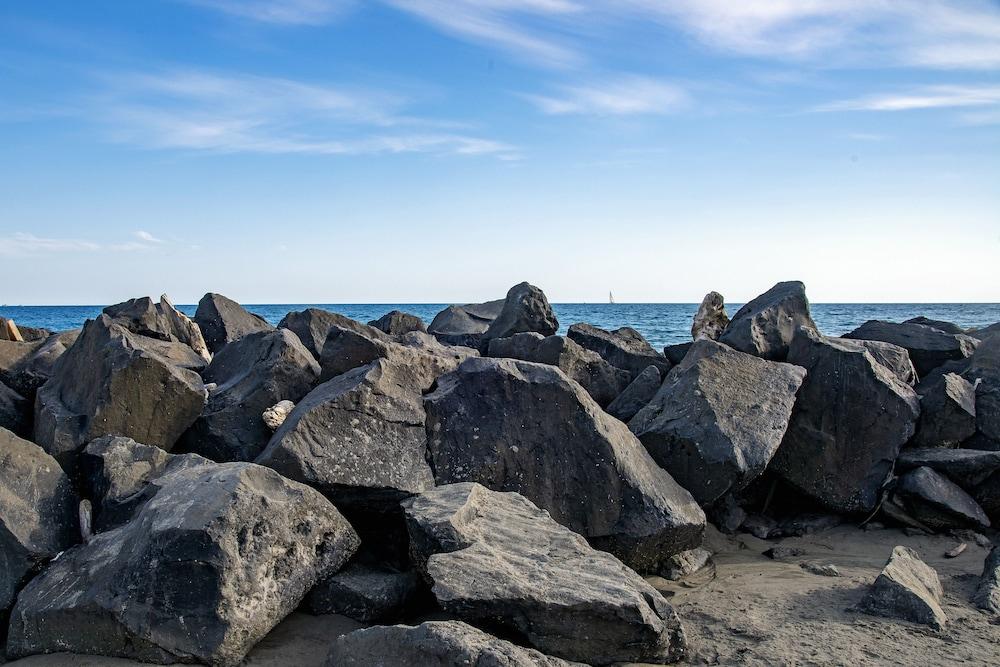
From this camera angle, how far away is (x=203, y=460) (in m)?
5.51

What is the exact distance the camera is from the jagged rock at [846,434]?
23.4ft

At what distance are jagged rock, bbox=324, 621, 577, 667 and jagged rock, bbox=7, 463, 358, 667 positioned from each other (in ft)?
2.09

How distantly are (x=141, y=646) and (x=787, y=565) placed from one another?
464 cm

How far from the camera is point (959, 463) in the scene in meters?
7.14

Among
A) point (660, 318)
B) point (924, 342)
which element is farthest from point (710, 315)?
point (660, 318)

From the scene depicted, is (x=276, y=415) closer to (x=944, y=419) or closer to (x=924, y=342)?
(x=944, y=419)

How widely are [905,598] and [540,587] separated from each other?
2502 millimetres

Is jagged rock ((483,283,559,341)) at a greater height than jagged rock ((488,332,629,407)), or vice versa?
jagged rock ((483,283,559,341))

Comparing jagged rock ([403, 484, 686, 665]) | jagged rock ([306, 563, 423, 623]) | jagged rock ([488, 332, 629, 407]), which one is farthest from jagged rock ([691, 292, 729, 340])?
jagged rock ([306, 563, 423, 623])

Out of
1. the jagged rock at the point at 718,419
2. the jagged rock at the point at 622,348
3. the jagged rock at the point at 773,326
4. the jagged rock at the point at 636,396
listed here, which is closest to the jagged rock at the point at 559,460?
the jagged rock at the point at 718,419

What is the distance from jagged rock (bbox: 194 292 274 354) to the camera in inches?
507

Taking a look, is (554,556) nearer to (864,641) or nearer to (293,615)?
(293,615)

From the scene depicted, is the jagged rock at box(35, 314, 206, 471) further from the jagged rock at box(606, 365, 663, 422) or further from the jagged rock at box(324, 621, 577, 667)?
the jagged rock at box(606, 365, 663, 422)

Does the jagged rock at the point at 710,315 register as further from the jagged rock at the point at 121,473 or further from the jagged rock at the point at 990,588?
the jagged rock at the point at 121,473
